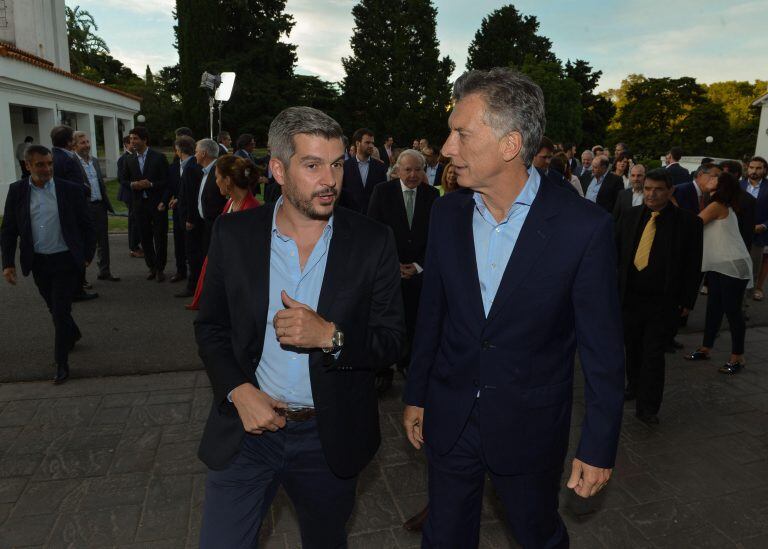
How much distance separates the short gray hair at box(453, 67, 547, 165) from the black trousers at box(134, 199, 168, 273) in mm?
8279

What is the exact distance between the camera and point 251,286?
2123 millimetres

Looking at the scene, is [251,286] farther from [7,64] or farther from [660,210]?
[7,64]

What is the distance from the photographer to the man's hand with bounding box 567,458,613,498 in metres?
2.12

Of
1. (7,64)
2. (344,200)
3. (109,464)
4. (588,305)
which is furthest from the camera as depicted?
(7,64)

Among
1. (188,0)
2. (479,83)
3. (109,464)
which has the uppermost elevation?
(188,0)

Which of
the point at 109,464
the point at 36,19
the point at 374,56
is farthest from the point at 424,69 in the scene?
the point at 109,464

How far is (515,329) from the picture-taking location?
2.13 metres

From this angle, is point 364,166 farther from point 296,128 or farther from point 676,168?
point 296,128

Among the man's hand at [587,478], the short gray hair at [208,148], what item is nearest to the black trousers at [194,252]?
the short gray hair at [208,148]

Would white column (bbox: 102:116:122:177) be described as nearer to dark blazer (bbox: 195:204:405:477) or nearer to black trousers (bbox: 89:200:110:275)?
black trousers (bbox: 89:200:110:275)

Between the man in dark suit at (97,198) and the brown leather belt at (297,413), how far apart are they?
809cm

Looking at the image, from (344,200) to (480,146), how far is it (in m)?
5.17

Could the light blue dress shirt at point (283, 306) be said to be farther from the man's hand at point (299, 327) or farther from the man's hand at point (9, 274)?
the man's hand at point (9, 274)

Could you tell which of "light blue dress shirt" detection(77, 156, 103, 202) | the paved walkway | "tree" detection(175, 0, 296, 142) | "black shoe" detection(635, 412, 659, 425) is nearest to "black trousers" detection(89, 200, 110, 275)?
"light blue dress shirt" detection(77, 156, 103, 202)
